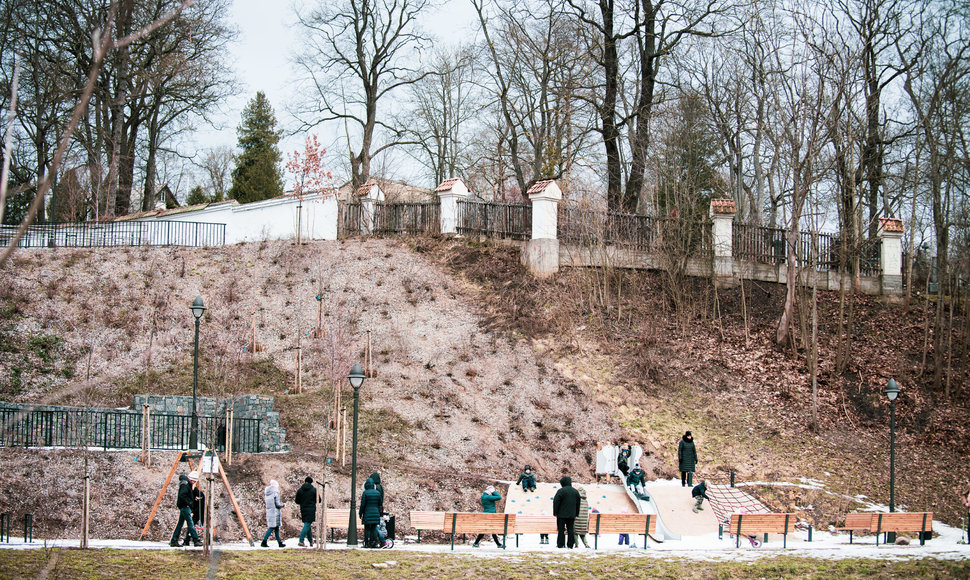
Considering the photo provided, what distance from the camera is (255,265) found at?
28609 mm

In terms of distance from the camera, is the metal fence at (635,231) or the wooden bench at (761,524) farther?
the metal fence at (635,231)

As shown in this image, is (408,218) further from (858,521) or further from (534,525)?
(858,521)

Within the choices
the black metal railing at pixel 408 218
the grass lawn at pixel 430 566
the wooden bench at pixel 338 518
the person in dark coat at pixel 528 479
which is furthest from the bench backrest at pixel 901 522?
the black metal railing at pixel 408 218

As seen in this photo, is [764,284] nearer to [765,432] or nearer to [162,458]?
[765,432]

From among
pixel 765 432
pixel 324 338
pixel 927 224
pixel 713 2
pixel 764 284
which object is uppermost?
pixel 713 2

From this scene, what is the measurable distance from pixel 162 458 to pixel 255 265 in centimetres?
1298

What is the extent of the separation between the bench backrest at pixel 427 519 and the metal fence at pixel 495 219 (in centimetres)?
1571

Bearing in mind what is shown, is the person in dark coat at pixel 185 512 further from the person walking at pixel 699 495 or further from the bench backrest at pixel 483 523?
the person walking at pixel 699 495

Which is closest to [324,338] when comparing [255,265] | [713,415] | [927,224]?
[255,265]

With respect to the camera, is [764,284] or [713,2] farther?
[713,2]

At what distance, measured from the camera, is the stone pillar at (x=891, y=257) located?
3003 centimetres

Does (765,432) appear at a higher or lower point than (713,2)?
lower

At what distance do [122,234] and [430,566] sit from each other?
23.8 m

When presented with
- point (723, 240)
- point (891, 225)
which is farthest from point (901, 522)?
point (891, 225)
